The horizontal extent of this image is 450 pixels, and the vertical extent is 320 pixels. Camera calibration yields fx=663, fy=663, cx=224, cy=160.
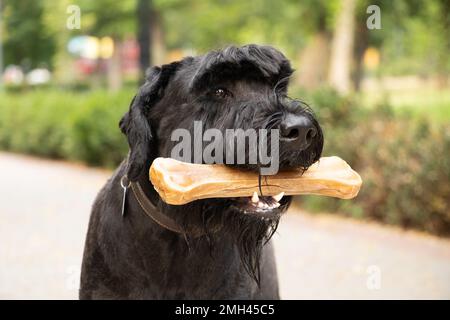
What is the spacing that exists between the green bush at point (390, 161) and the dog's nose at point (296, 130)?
6603mm

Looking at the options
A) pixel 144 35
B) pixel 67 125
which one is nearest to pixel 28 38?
pixel 67 125

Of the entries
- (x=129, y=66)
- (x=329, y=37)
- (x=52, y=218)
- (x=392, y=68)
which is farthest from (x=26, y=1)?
(x=129, y=66)

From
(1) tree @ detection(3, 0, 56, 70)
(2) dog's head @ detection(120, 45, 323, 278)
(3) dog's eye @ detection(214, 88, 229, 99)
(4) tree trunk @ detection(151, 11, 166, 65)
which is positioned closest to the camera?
(2) dog's head @ detection(120, 45, 323, 278)

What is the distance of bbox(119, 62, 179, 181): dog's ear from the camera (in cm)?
326

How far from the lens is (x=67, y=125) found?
17.2 meters

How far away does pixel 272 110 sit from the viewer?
2879 millimetres

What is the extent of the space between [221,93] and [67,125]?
14.6 meters

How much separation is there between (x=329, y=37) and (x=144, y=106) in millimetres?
24507

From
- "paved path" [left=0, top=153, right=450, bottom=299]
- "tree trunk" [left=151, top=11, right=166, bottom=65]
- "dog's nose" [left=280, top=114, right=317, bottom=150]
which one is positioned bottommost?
"paved path" [left=0, top=153, right=450, bottom=299]

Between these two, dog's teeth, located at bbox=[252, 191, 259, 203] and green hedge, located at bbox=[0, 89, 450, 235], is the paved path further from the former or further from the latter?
dog's teeth, located at bbox=[252, 191, 259, 203]

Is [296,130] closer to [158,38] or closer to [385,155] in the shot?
[385,155]

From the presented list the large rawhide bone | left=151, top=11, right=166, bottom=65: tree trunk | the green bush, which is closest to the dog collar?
the large rawhide bone

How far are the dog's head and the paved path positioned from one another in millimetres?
3060
